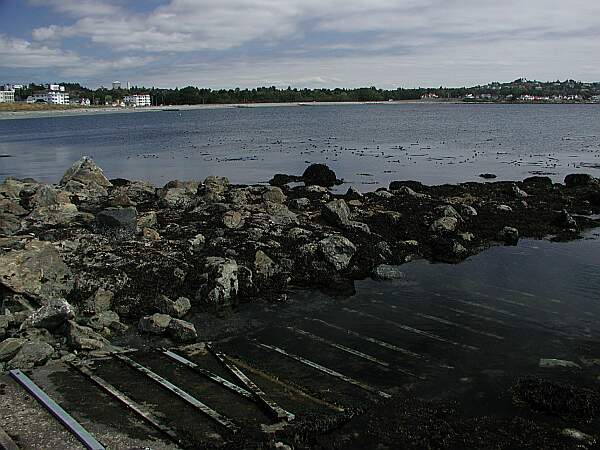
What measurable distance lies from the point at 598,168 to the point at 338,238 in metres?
33.5

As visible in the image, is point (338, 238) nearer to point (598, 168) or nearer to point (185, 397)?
point (185, 397)

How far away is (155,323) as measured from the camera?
43.7ft

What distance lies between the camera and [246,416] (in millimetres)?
9594

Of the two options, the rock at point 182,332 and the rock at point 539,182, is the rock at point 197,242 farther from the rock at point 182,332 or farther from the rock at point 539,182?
the rock at point 539,182

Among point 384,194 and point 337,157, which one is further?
point 337,157

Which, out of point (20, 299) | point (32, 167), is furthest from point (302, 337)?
point (32, 167)

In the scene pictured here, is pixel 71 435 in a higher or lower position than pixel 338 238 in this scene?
lower

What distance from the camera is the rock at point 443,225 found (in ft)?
73.0

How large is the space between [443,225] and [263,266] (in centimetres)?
835

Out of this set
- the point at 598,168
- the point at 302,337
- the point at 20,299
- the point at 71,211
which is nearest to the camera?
the point at 302,337

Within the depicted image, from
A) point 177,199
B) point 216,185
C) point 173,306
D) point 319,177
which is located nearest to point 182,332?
point 173,306

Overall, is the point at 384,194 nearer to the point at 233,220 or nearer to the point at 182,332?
the point at 233,220

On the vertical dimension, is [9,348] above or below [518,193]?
below

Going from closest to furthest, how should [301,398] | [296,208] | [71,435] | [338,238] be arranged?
[71,435]
[301,398]
[338,238]
[296,208]
